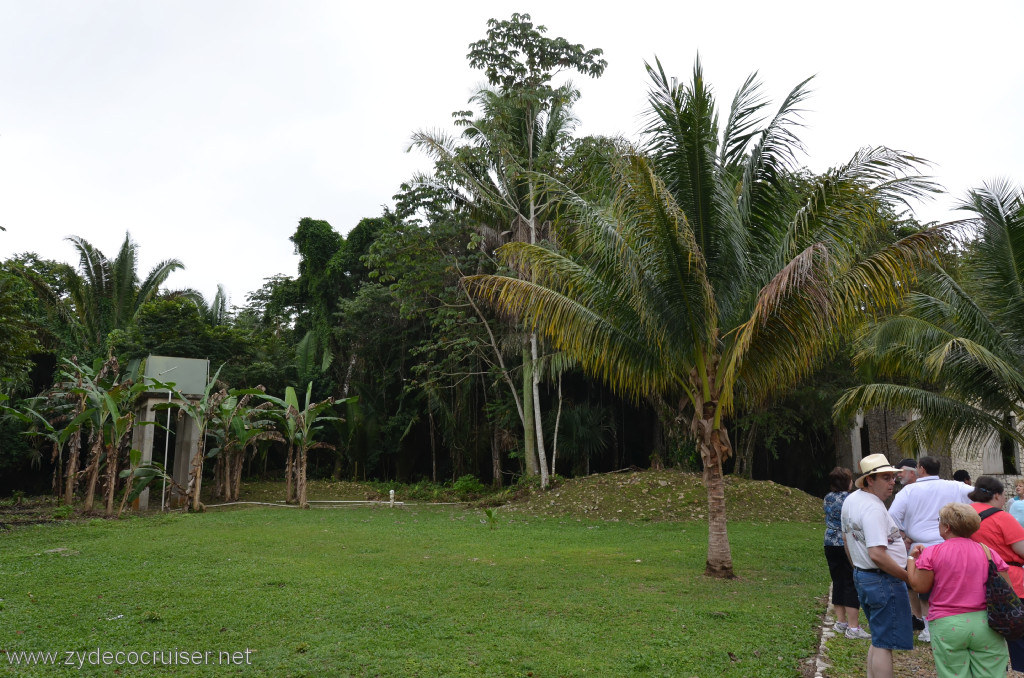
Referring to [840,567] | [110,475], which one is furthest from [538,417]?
[840,567]

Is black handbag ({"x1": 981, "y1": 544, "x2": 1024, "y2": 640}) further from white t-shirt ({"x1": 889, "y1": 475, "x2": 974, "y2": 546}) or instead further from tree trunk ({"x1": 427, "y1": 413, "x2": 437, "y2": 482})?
→ tree trunk ({"x1": 427, "y1": 413, "x2": 437, "y2": 482})

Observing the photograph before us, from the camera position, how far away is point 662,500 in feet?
50.8

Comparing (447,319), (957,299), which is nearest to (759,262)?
(957,299)

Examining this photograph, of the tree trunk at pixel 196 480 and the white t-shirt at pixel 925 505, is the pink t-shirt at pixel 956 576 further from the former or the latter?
the tree trunk at pixel 196 480

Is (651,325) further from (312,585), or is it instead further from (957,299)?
(957,299)

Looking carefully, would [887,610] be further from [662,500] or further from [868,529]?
[662,500]

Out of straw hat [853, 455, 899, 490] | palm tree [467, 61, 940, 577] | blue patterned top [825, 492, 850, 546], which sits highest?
palm tree [467, 61, 940, 577]

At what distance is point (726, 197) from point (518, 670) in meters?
6.05

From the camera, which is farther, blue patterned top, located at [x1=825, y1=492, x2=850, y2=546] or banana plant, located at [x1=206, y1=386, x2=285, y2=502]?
banana plant, located at [x1=206, y1=386, x2=285, y2=502]

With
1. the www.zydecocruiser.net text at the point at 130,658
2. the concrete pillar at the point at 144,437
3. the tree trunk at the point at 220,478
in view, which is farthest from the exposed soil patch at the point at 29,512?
the www.zydecocruiser.net text at the point at 130,658

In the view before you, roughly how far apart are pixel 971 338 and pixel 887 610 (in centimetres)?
918

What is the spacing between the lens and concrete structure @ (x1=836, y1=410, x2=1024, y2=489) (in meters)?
20.6

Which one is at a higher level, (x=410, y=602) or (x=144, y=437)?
(x=144, y=437)

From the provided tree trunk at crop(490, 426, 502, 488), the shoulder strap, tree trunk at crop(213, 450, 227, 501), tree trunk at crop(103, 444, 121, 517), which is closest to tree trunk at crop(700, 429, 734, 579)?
the shoulder strap
